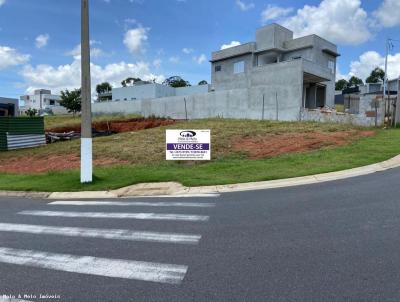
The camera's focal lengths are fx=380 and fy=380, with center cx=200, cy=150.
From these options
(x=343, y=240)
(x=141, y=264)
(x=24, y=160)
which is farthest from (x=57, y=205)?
(x=24, y=160)

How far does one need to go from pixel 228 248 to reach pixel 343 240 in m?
1.64

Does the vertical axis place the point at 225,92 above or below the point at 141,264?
above

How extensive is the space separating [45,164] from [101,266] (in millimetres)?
13344

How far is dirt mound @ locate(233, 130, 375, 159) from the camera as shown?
52.9 feet

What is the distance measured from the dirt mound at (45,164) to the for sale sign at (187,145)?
2.90m

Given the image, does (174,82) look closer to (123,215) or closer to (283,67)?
(283,67)

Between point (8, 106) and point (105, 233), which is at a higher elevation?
point (8, 106)

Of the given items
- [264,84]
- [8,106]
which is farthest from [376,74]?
[8,106]

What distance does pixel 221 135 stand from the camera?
69.0ft

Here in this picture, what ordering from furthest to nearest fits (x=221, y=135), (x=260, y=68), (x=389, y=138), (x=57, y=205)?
(x=260, y=68) → (x=221, y=135) → (x=389, y=138) → (x=57, y=205)

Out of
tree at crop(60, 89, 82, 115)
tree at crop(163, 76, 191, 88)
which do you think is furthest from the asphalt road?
tree at crop(163, 76, 191, 88)

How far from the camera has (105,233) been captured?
6.34 m

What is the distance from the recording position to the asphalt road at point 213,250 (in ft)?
13.2

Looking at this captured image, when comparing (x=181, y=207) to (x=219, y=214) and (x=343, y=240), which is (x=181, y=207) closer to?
(x=219, y=214)
